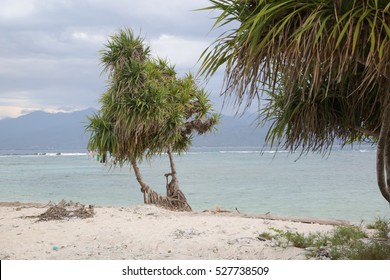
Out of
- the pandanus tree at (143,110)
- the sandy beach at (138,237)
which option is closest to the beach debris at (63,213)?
the sandy beach at (138,237)

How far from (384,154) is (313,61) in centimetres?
148

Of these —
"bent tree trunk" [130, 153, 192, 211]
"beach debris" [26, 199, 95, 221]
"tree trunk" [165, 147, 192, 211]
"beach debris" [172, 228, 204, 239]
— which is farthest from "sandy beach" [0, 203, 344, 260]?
"tree trunk" [165, 147, 192, 211]

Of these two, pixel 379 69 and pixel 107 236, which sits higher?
pixel 379 69

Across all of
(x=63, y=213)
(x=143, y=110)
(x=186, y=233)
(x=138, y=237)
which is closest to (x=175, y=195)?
(x=143, y=110)

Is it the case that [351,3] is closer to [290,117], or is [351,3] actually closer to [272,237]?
[290,117]

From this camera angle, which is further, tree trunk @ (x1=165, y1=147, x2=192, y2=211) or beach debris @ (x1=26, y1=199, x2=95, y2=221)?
tree trunk @ (x1=165, y1=147, x2=192, y2=211)

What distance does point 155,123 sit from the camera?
11516 mm

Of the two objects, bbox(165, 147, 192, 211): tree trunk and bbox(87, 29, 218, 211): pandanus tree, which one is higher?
bbox(87, 29, 218, 211): pandanus tree

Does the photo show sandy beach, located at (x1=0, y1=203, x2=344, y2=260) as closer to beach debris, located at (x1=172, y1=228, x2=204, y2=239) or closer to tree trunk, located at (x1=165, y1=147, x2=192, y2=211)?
beach debris, located at (x1=172, y1=228, x2=204, y2=239)

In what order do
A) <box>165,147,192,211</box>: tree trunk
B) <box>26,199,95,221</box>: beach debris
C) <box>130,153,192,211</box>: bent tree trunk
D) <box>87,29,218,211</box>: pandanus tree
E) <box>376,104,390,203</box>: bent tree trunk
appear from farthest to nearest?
1. <box>165,147,192,211</box>: tree trunk
2. <box>130,153,192,211</box>: bent tree trunk
3. <box>87,29,218,211</box>: pandanus tree
4. <box>26,199,95,221</box>: beach debris
5. <box>376,104,390,203</box>: bent tree trunk

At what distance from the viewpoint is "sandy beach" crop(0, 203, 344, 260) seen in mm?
6792

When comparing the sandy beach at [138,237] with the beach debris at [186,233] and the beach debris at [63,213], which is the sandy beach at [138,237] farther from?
the beach debris at [63,213]

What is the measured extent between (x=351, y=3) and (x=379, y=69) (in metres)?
0.60
